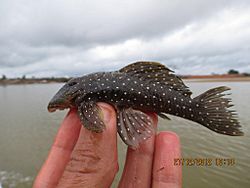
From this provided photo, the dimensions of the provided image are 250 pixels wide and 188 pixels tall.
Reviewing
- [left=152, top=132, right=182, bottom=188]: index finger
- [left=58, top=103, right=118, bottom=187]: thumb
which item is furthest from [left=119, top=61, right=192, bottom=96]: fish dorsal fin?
[left=58, top=103, right=118, bottom=187]: thumb

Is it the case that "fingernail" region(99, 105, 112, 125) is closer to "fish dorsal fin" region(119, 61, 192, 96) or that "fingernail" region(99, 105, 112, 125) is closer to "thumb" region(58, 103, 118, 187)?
"thumb" region(58, 103, 118, 187)

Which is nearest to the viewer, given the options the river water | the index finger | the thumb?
the thumb

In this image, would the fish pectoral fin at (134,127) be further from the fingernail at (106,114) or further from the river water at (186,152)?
the river water at (186,152)

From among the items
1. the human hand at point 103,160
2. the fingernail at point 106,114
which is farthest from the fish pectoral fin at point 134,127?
the fingernail at point 106,114

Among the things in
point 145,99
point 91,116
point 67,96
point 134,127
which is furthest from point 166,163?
point 67,96

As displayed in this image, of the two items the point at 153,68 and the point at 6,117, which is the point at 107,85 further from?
the point at 6,117

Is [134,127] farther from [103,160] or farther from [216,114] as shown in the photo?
[216,114]
